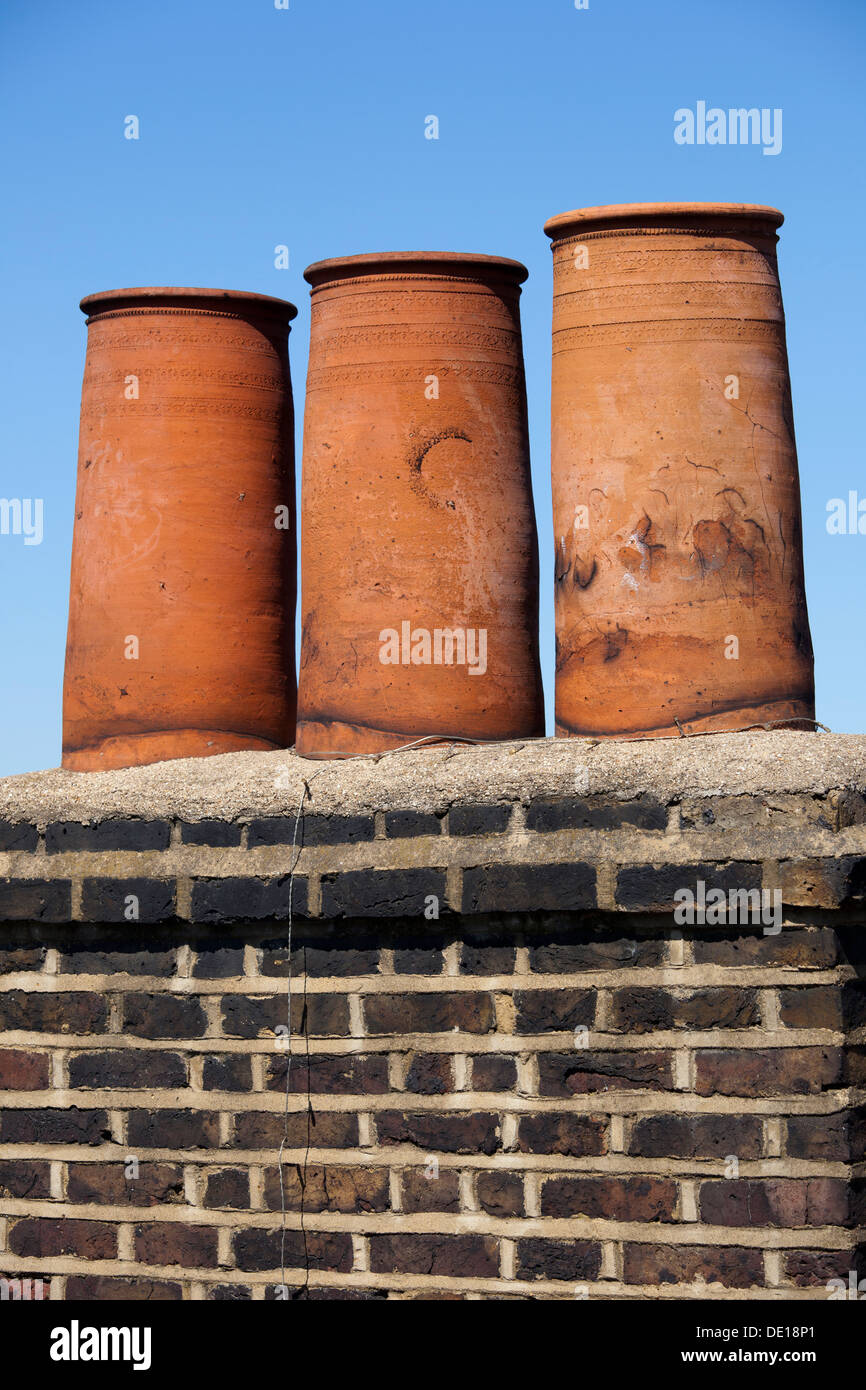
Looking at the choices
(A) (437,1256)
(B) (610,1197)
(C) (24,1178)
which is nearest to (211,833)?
(C) (24,1178)

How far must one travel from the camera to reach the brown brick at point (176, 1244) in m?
4.59

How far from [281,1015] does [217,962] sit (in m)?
0.24

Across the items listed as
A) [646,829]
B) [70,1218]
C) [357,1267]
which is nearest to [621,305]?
[646,829]

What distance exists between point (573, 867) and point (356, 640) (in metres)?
1.03

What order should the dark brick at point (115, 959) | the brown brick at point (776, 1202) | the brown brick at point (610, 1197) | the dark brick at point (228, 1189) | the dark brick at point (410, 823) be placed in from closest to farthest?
the brown brick at point (776, 1202) → the brown brick at point (610, 1197) → the dark brick at point (410, 823) → the dark brick at point (228, 1189) → the dark brick at point (115, 959)

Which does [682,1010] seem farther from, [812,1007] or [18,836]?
[18,836]

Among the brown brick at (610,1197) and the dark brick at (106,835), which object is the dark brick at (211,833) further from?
the brown brick at (610,1197)

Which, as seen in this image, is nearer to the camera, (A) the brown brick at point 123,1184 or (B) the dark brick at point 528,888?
(B) the dark brick at point 528,888

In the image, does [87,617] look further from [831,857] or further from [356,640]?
[831,857]

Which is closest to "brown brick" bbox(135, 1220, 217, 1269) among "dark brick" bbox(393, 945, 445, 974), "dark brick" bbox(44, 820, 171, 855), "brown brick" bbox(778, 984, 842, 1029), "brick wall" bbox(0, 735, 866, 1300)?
"brick wall" bbox(0, 735, 866, 1300)

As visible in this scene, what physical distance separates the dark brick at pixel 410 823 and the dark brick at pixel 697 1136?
0.91m

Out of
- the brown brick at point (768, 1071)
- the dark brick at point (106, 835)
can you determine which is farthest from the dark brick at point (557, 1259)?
the dark brick at point (106, 835)

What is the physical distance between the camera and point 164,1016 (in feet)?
15.3
